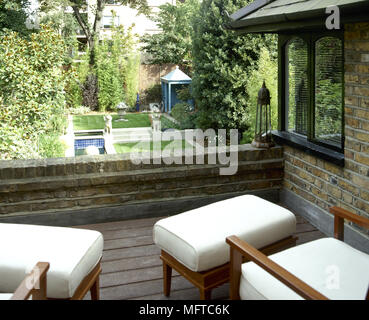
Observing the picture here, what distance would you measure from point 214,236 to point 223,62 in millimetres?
9412

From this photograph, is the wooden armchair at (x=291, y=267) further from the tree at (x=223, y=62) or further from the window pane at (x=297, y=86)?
the tree at (x=223, y=62)

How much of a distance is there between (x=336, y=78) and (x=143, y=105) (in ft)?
52.6

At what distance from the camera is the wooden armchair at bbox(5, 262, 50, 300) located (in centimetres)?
169

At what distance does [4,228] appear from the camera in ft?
8.32

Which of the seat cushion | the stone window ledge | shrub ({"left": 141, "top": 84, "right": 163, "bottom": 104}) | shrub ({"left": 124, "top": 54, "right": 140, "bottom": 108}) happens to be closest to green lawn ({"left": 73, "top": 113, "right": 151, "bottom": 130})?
shrub ({"left": 124, "top": 54, "right": 140, "bottom": 108})

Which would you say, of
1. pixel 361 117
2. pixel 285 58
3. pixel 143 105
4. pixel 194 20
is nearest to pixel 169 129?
pixel 194 20

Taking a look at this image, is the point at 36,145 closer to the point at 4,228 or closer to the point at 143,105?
the point at 4,228

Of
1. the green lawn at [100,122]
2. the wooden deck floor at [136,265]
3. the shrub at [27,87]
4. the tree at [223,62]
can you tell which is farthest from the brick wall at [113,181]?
the green lawn at [100,122]

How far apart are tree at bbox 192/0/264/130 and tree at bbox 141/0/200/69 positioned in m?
7.64

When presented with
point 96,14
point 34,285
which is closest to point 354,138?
point 34,285

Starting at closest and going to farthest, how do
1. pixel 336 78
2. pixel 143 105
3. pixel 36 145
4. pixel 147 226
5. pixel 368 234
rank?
1. pixel 368 234
2. pixel 336 78
3. pixel 147 226
4. pixel 36 145
5. pixel 143 105

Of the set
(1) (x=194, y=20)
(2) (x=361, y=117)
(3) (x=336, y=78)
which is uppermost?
(1) (x=194, y=20)

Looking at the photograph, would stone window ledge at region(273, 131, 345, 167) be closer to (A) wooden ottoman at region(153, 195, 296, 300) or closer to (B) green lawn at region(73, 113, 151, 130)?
(A) wooden ottoman at region(153, 195, 296, 300)

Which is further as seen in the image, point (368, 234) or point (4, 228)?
point (368, 234)
